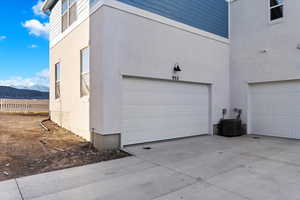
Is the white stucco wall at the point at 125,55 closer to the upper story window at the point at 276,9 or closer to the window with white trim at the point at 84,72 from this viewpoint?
the window with white trim at the point at 84,72

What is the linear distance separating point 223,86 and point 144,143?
15.1 feet

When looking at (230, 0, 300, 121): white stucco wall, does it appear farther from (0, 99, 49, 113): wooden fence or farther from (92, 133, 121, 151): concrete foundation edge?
(0, 99, 49, 113): wooden fence

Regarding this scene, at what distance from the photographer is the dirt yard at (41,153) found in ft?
13.1

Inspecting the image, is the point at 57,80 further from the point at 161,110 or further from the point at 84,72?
the point at 161,110

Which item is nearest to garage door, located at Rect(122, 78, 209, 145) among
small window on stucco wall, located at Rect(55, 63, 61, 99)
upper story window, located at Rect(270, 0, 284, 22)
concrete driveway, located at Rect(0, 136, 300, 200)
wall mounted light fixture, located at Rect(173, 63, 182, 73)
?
wall mounted light fixture, located at Rect(173, 63, 182, 73)

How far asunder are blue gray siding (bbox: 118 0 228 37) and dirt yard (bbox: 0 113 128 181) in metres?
4.49

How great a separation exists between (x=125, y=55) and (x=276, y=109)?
6.18m

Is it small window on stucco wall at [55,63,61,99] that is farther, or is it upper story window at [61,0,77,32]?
small window on stucco wall at [55,63,61,99]

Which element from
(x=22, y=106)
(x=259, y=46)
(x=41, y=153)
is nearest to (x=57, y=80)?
(x=41, y=153)

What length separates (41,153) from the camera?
16.0 feet

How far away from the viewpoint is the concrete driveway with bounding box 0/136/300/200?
110 inches

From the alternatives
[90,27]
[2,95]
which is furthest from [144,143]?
[2,95]

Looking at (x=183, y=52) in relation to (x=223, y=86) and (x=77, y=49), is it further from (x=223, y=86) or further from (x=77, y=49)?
(x=77, y=49)

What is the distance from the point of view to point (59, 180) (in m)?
3.38
